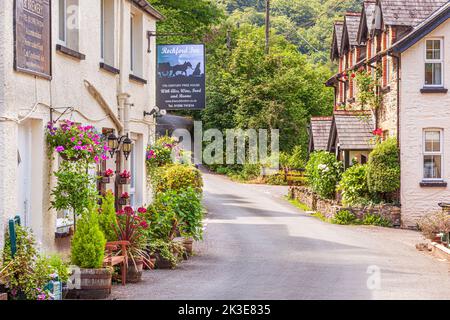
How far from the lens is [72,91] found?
1535cm

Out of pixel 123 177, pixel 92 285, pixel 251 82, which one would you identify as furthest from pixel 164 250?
pixel 251 82

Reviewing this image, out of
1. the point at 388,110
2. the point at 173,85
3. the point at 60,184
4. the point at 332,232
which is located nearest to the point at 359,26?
the point at 388,110

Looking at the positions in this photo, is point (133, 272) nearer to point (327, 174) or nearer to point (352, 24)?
point (327, 174)

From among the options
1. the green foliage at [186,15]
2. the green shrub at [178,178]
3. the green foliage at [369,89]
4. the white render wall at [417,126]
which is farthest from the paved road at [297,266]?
the green foliage at [186,15]

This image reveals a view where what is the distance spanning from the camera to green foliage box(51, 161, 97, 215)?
13.8m

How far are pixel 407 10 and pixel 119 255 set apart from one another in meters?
19.1

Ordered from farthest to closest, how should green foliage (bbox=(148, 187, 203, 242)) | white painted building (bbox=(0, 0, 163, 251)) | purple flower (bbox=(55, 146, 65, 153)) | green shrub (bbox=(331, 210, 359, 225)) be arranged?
green shrub (bbox=(331, 210, 359, 225)) < green foliage (bbox=(148, 187, 203, 242)) < purple flower (bbox=(55, 146, 65, 153)) < white painted building (bbox=(0, 0, 163, 251))

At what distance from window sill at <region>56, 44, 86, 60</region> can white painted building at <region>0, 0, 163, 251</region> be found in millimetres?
17

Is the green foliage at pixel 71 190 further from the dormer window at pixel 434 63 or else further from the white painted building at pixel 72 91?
the dormer window at pixel 434 63

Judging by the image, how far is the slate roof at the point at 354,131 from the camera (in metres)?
31.8

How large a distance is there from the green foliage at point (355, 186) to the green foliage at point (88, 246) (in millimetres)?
18324

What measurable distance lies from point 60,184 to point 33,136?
89cm

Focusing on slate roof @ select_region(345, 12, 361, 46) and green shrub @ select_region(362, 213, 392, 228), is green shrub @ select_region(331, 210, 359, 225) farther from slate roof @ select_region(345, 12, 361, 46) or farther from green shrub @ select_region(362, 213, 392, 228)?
slate roof @ select_region(345, 12, 361, 46)

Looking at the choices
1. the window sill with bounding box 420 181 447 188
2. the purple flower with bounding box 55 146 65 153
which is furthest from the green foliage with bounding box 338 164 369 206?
the purple flower with bounding box 55 146 65 153
